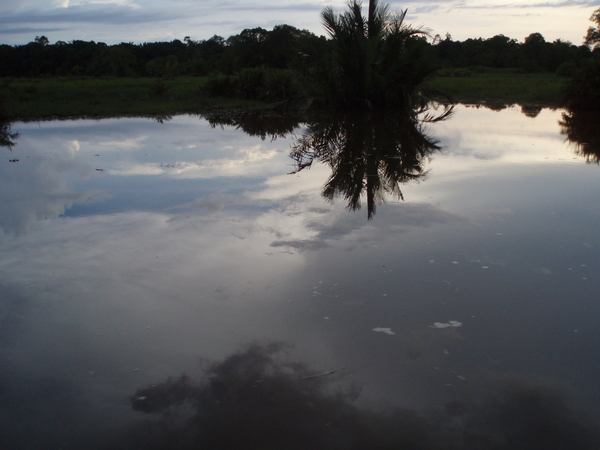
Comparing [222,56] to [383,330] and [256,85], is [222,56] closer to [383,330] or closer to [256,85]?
[256,85]

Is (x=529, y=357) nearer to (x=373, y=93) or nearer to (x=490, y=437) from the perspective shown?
(x=490, y=437)

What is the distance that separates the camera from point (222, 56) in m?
47.6

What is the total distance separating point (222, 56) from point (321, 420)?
4892cm

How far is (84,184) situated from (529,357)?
5.60m

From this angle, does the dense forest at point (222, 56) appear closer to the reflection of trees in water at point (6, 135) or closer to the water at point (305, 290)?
the reflection of trees in water at point (6, 135)

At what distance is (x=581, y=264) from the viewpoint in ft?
12.0

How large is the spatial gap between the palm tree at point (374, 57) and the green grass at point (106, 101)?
431 cm

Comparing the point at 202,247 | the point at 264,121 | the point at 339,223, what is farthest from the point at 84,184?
the point at 264,121

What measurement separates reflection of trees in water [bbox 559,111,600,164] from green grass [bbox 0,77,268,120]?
9944mm

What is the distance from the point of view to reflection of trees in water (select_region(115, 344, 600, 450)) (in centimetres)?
201

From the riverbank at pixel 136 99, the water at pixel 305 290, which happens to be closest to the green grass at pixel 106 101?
the riverbank at pixel 136 99

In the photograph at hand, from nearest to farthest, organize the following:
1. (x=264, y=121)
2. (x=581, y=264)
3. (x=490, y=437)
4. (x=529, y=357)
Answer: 1. (x=490, y=437)
2. (x=529, y=357)
3. (x=581, y=264)
4. (x=264, y=121)

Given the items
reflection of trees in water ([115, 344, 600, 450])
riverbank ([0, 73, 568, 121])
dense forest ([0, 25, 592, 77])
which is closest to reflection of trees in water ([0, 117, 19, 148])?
riverbank ([0, 73, 568, 121])

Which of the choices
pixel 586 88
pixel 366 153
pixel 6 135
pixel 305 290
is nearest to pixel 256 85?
pixel 6 135
